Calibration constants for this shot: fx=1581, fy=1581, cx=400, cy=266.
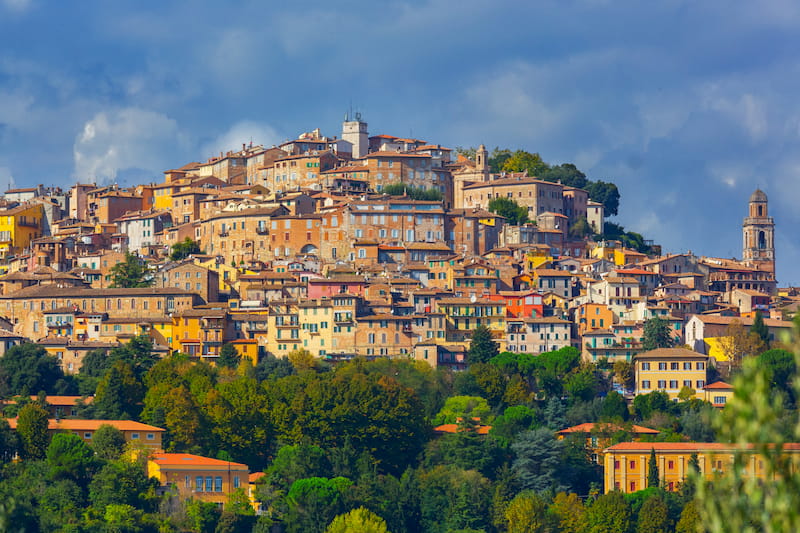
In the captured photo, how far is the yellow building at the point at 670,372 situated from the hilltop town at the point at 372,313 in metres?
0.09

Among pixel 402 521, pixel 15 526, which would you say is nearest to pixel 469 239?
pixel 402 521

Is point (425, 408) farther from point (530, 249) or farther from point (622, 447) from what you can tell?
point (530, 249)

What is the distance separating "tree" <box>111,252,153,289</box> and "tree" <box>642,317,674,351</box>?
79.1ft

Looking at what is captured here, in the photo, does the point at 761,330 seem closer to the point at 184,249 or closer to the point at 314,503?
the point at 314,503

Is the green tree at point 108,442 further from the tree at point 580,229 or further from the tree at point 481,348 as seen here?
the tree at point 580,229

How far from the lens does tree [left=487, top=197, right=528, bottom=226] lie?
9031cm

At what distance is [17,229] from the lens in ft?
306

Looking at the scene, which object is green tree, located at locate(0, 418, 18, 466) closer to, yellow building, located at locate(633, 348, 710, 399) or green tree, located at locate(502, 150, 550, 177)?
yellow building, located at locate(633, 348, 710, 399)

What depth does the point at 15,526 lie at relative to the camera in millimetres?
47031

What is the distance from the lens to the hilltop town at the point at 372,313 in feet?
199

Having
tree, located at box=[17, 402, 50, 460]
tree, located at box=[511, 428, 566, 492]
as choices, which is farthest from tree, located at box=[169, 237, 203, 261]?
tree, located at box=[511, 428, 566, 492]

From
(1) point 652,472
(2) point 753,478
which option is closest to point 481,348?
(1) point 652,472

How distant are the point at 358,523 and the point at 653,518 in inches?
406

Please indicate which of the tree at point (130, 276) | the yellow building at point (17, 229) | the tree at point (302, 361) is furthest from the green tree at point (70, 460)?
the yellow building at point (17, 229)
